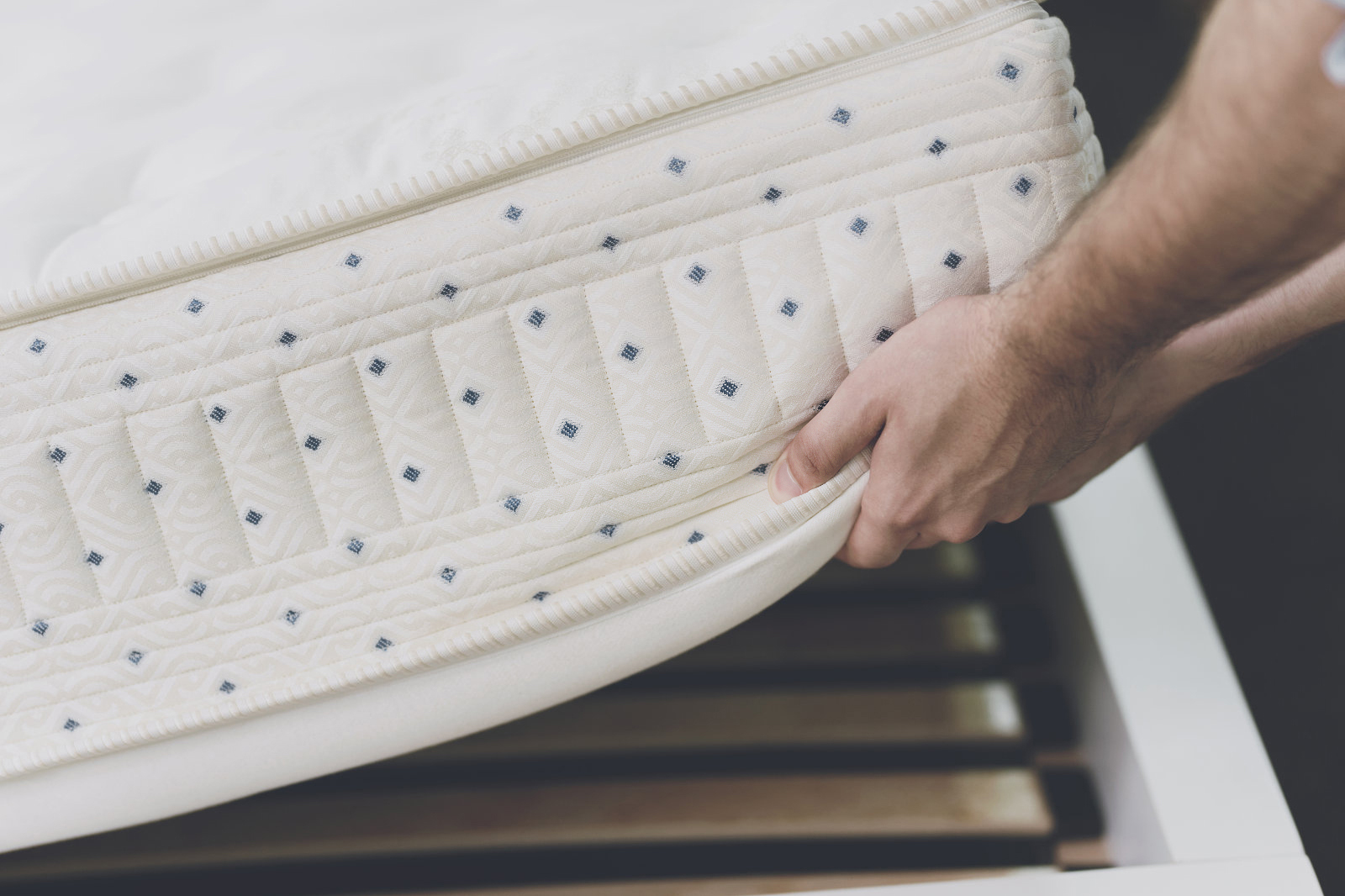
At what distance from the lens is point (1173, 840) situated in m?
0.48

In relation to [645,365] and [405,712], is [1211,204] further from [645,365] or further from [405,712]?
[405,712]

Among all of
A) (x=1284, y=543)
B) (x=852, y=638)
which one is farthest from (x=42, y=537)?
(x=1284, y=543)

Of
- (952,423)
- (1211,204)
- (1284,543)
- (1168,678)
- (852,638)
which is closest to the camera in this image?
(1211,204)

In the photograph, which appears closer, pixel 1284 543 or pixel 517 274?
pixel 517 274

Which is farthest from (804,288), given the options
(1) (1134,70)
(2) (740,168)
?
(1) (1134,70)

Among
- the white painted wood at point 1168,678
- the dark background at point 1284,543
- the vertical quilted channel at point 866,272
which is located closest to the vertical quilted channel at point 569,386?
the vertical quilted channel at point 866,272

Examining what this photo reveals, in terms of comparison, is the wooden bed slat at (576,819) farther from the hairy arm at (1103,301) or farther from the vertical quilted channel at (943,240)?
the vertical quilted channel at (943,240)

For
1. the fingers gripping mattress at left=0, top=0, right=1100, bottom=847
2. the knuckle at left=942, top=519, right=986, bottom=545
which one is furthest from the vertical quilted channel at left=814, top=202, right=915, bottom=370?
the knuckle at left=942, top=519, right=986, bottom=545

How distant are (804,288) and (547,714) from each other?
0.35 m

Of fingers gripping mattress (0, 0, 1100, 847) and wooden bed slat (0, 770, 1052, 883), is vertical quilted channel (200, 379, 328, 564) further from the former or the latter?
wooden bed slat (0, 770, 1052, 883)

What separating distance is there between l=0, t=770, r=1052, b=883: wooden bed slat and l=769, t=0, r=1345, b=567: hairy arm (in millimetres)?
167

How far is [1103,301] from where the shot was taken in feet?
1.20

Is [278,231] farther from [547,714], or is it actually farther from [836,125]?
[547,714]

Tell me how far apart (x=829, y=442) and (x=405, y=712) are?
250 millimetres
